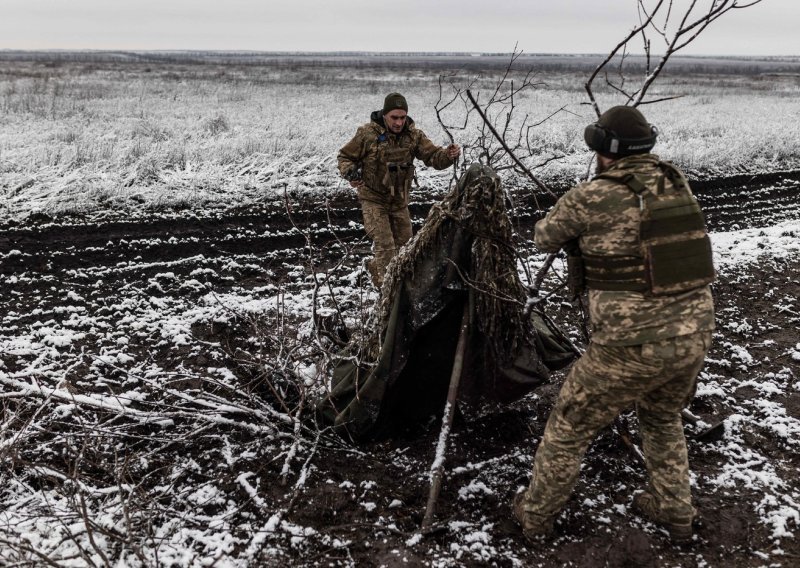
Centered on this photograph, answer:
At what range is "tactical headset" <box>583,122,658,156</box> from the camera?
93.9 inches

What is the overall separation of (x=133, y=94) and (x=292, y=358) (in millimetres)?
22440

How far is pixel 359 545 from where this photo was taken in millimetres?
2836

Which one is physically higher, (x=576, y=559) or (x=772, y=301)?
(x=772, y=301)

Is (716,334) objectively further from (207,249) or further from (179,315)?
(207,249)

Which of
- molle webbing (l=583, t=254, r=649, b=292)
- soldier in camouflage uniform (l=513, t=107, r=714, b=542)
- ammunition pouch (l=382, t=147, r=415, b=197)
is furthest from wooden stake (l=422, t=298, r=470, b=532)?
ammunition pouch (l=382, t=147, r=415, b=197)

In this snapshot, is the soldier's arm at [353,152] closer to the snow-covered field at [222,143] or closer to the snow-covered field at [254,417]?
the snow-covered field at [222,143]

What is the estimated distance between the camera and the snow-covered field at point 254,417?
2826 millimetres

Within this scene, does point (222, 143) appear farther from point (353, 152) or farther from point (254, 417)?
point (254, 417)

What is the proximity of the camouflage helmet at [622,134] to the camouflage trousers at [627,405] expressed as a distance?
2.60 ft

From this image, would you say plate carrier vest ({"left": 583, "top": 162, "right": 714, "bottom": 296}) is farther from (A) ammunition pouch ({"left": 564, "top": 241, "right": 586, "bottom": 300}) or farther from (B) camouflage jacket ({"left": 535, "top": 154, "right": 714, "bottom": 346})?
(A) ammunition pouch ({"left": 564, "top": 241, "right": 586, "bottom": 300})

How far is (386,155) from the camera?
204 inches

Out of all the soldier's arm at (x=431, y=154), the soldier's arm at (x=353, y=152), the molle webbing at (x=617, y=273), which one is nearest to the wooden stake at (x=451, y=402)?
the molle webbing at (x=617, y=273)

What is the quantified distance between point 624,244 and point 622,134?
0.44 meters

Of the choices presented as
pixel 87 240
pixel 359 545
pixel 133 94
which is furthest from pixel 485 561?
pixel 133 94
